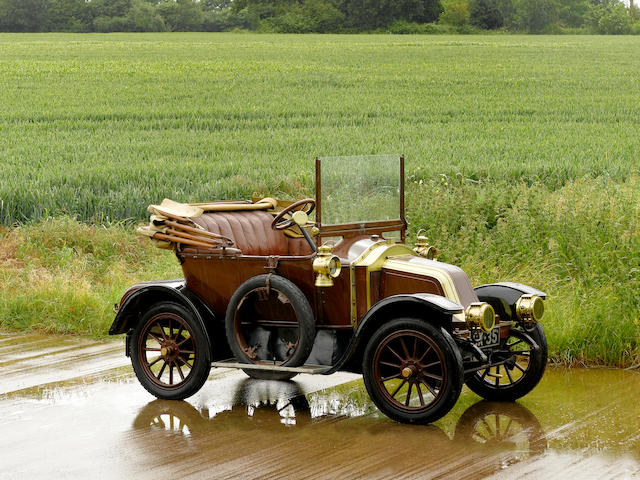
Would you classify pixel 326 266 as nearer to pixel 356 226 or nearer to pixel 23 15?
pixel 356 226

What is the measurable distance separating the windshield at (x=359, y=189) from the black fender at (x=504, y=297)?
0.73 meters

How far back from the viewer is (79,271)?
979 cm

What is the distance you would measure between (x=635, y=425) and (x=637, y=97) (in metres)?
26.0

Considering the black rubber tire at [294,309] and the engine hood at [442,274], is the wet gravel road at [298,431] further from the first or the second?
the engine hood at [442,274]

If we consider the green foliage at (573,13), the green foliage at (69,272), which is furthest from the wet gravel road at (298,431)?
the green foliage at (573,13)

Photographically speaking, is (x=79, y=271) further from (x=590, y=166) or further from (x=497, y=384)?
(x=590, y=166)

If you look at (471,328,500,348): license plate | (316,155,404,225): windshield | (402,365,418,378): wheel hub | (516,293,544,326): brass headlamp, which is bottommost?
(402,365,418,378): wheel hub

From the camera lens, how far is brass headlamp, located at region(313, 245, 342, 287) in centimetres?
549

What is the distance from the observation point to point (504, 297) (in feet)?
19.2

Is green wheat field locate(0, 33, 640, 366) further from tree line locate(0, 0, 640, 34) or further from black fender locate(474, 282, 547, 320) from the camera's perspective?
tree line locate(0, 0, 640, 34)

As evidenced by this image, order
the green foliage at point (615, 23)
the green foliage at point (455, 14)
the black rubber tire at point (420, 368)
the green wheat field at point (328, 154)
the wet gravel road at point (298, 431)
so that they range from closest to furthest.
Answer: the wet gravel road at point (298, 431), the black rubber tire at point (420, 368), the green wheat field at point (328, 154), the green foliage at point (455, 14), the green foliage at point (615, 23)

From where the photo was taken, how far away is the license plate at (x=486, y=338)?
5.45m

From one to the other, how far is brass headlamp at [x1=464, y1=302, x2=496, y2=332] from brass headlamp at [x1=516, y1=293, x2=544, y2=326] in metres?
0.45

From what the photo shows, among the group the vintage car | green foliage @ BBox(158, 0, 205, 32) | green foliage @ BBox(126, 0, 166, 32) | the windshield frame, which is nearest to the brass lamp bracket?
the vintage car
